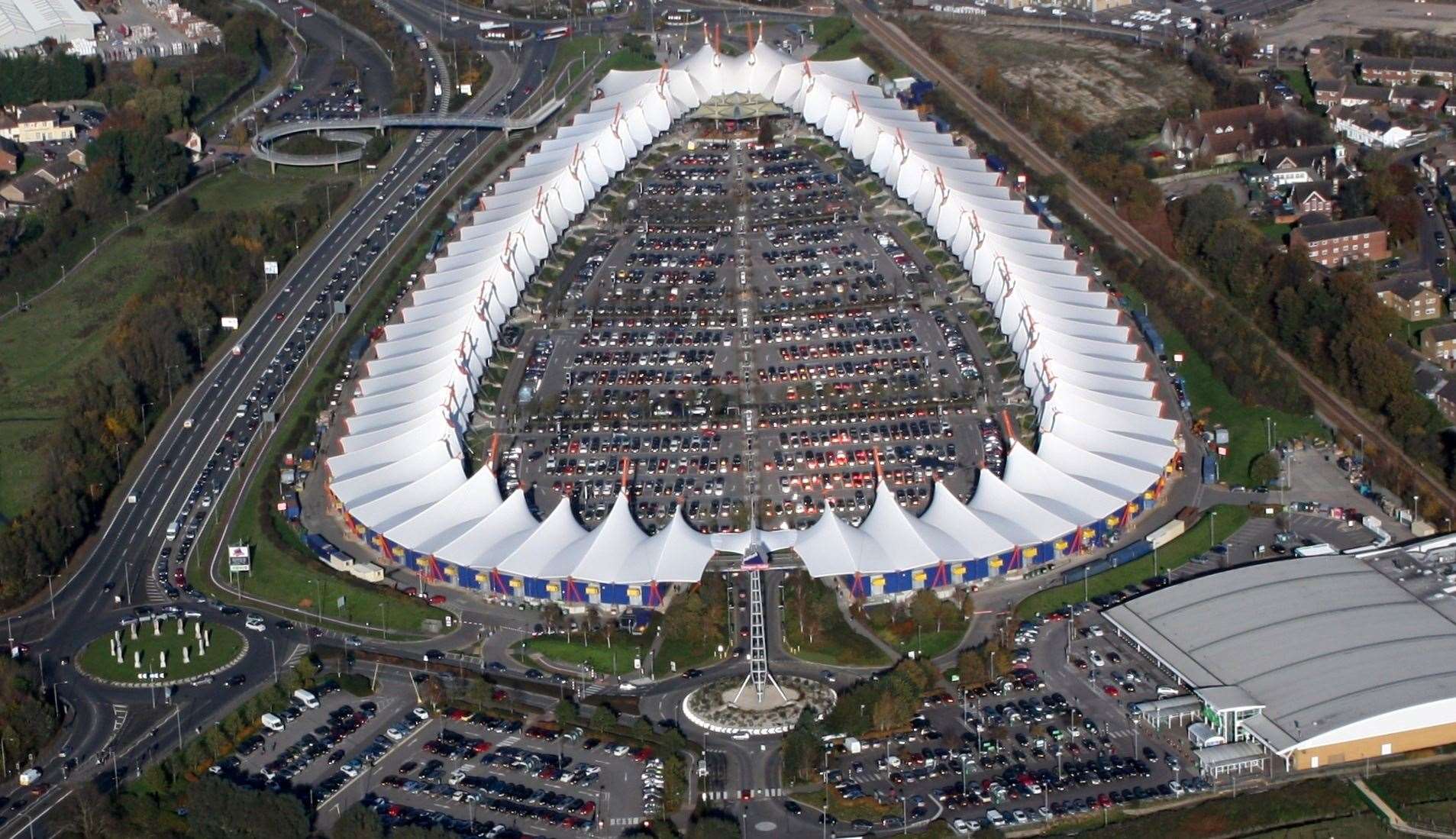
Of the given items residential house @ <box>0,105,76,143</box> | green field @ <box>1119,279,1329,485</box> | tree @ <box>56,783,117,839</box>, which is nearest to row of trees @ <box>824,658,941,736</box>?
green field @ <box>1119,279,1329,485</box>

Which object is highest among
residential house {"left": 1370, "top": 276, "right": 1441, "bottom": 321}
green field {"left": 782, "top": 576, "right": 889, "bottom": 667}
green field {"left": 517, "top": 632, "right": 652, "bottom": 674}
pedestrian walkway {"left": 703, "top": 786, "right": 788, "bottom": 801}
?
residential house {"left": 1370, "top": 276, "right": 1441, "bottom": 321}

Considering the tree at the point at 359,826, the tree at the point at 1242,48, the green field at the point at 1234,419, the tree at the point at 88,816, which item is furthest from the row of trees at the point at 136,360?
the tree at the point at 1242,48

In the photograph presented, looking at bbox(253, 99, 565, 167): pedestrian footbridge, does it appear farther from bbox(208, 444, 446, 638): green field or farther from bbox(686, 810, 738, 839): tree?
bbox(686, 810, 738, 839): tree

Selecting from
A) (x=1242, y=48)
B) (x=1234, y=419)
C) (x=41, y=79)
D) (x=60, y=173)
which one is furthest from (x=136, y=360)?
(x=1242, y=48)

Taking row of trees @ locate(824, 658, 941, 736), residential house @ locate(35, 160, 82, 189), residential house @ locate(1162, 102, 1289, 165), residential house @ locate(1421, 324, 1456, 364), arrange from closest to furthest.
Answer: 1. row of trees @ locate(824, 658, 941, 736)
2. residential house @ locate(1421, 324, 1456, 364)
3. residential house @ locate(1162, 102, 1289, 165)
4. residential house @ locate(35, 160, 82, 189)

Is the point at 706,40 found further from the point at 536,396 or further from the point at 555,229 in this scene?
the point at 536,396

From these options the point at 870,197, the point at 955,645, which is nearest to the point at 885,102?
the point at 870,197
